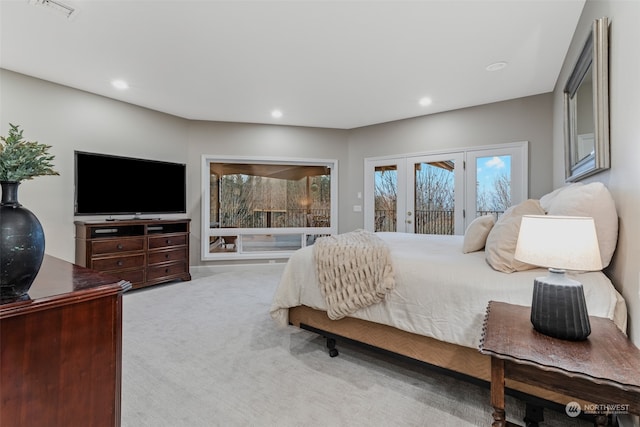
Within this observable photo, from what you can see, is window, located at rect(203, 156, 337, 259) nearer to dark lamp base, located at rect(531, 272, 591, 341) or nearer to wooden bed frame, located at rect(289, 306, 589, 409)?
wooden bed frame, located at rect(289, 306, 589, 409)

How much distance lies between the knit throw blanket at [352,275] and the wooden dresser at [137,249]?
2.94 metres

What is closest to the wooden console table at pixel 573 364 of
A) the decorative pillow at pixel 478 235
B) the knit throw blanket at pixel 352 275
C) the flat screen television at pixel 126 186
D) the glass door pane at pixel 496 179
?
the knit throw blanket at pixel 352 275

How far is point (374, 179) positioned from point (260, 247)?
7.99ft

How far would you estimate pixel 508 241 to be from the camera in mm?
1686

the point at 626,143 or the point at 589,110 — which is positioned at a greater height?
the point at 589,110

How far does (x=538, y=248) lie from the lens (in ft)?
4.06

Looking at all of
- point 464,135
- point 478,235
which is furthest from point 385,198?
point 478,235

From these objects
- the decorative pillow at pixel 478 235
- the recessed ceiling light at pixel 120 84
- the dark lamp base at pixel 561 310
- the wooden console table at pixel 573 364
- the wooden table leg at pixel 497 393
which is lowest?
the wooden table leg at pixel 497 393

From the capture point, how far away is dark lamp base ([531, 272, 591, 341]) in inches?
45.4

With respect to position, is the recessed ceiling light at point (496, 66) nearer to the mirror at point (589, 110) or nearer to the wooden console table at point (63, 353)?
the mirror at point (589, 110)

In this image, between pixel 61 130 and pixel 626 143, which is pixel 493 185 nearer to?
pixel 626 143

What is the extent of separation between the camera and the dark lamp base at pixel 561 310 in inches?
45.4

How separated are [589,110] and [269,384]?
2.85 metres

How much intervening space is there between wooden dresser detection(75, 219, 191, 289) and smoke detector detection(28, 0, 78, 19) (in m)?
2.24
